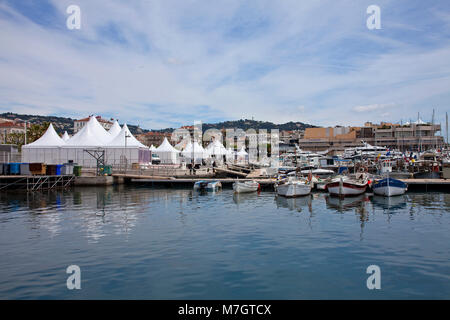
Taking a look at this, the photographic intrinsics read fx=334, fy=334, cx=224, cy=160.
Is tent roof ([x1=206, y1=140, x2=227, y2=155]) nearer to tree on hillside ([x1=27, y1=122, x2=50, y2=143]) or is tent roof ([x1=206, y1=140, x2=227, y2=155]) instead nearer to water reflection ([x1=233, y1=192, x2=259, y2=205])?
tree on hillside ([x1=27, y1=122, x2=50, y2=143])

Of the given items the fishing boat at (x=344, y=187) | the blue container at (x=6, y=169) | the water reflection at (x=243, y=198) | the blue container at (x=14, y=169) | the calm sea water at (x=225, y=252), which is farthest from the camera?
the blue container at (x=14, y=169)

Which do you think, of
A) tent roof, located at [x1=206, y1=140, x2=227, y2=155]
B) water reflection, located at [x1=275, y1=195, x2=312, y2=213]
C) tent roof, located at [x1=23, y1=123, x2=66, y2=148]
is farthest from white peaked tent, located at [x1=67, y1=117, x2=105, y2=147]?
water reflection, located at [x1=275, y1=195, x2=312, y2=213]

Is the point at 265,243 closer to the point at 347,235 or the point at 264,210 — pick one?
the point at 347,235

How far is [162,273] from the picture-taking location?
38.1 ft

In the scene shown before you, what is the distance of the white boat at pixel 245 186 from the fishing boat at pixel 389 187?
12.6 metres

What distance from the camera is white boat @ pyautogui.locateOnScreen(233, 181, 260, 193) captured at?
36.3 meters

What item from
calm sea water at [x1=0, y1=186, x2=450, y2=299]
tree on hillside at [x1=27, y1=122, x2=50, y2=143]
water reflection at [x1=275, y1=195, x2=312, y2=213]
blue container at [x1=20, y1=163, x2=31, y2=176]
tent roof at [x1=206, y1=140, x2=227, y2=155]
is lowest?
calm sea water at [x1=0, y1=186, x2=450, y2=299]

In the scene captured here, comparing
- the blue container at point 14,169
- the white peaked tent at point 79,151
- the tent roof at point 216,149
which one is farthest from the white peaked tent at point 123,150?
the tent roof at point 216,149

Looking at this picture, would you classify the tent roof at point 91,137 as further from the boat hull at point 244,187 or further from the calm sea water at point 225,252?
the calm sea water at point 225,252

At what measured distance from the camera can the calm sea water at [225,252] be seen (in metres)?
10.3

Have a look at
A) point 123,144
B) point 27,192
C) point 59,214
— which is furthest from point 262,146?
point 59,214

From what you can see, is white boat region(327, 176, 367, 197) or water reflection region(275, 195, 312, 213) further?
white boat region(327, 176, 367, 197)

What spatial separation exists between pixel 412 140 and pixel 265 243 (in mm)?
124280

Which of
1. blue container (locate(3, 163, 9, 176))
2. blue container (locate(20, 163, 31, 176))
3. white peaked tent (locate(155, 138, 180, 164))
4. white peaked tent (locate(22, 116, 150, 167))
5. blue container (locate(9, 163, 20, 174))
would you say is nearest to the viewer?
blue container (locate(20, 163, 31, 176))
